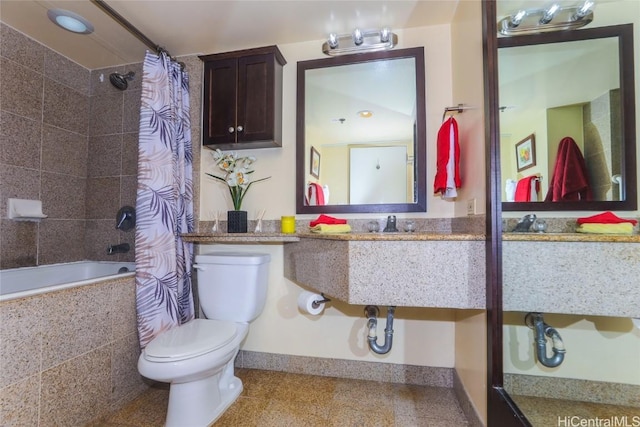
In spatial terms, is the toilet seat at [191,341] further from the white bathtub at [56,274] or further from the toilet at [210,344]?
the white bathtub at [56,274]

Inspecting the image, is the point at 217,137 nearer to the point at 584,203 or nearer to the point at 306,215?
the point at 306,215

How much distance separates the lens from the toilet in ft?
3.83

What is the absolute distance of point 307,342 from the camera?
180cm

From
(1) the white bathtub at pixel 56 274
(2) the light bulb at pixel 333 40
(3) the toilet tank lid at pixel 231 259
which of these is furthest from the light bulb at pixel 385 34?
(1) the white bathtub at pixel 56 274

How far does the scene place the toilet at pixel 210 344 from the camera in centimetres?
117

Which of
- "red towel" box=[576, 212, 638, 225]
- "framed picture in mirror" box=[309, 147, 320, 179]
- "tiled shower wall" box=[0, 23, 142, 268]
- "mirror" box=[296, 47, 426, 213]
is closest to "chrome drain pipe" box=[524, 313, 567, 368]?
"red towel" box=[576, 212, 638, 225]

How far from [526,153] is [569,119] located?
18cm

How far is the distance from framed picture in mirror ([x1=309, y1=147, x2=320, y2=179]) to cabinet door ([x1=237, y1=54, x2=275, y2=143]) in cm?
29

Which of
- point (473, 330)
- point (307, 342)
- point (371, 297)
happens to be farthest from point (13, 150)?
point (473, 330)

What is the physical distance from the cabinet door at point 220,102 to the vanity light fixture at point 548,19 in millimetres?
1543

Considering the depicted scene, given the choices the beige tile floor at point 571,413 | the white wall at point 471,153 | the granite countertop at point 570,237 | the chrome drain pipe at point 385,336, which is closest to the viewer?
the beige tile floor at point 571,413

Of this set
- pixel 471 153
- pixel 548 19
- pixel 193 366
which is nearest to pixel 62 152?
pixel 193 366

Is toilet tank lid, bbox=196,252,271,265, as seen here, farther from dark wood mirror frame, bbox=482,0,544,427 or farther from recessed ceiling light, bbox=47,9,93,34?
recessed ceiling light, bbox=47,9,93,34

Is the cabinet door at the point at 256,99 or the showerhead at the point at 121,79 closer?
the cabinet door at the point at 256,99
